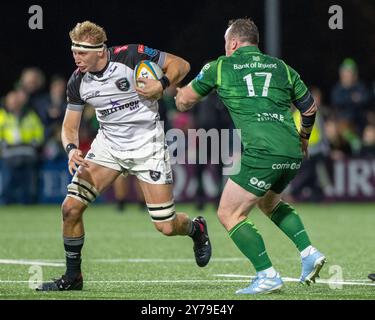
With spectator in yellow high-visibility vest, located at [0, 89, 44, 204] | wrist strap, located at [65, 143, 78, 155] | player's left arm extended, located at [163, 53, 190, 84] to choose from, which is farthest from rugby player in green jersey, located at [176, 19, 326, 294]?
spectator in yellow high-visibility vest, located at [0, 89, 44, 204]

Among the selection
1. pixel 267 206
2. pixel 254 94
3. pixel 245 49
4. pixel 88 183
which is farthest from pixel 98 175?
pixel 245 49

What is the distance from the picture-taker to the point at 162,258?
490 inches

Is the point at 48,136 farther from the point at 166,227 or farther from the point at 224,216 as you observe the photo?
the point at 224,216

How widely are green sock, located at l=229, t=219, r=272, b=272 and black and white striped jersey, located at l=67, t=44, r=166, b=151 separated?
4.15 ft

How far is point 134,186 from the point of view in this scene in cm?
2142

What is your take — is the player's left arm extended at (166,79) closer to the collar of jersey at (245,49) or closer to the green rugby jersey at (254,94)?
the green rugby jersey at (254,94)

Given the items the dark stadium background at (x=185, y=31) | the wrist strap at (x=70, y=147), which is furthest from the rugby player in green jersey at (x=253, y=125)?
the dark stadium background at (x=185, y=31)

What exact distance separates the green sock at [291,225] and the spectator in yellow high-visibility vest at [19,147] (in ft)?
39.0

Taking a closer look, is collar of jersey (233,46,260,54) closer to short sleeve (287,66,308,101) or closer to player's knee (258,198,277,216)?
short sleeve (287,66,308,101)

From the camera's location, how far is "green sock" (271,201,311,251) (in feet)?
31.7

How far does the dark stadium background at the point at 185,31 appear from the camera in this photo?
24.9 metres
